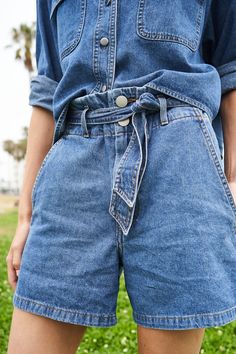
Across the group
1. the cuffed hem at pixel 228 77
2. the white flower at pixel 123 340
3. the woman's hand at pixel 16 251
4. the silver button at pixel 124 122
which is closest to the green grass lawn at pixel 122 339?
the white flower at pixel 123 340

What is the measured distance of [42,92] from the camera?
1526 millimetres

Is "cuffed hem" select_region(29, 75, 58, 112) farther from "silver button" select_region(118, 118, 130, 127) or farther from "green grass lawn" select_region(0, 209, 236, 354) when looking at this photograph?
"green grass lawn" select_region(0, 209, 236, 354)

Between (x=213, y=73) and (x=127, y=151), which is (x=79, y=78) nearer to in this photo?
(x=127, y=151)

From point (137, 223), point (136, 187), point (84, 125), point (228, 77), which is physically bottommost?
point (137, 223)

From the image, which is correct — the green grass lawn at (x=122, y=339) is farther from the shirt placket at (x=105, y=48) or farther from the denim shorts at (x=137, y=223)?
the shirt placket at (x=105, y=48)

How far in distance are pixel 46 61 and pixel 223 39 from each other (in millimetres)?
637

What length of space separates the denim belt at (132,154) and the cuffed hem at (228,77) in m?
0.27

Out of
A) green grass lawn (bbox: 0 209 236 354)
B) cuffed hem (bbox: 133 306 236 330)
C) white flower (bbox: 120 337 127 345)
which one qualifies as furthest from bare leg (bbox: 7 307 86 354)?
white flower (bbox: 120 337 127 345)

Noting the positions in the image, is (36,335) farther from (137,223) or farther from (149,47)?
(149,47)

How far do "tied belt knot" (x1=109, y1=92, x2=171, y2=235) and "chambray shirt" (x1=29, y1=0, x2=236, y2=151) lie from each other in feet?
0.18

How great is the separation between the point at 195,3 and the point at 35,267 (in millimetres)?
943

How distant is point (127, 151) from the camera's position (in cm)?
119

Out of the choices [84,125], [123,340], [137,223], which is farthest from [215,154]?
[123,340]

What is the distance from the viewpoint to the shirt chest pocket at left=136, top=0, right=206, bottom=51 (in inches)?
49.0
